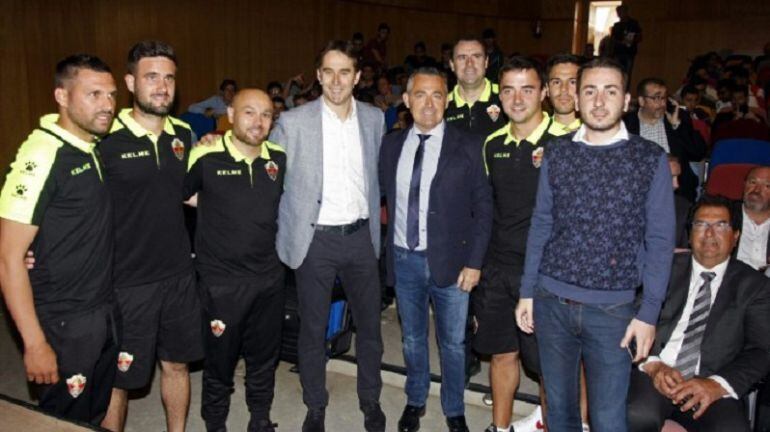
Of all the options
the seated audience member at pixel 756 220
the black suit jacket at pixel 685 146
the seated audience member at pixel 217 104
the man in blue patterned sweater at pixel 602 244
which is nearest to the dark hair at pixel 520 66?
the man in blue patterned sweater at pixel 602 244

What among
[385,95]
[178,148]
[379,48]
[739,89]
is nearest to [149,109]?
[178,148]

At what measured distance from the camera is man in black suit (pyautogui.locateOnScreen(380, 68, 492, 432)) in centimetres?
317

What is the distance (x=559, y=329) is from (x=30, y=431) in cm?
185

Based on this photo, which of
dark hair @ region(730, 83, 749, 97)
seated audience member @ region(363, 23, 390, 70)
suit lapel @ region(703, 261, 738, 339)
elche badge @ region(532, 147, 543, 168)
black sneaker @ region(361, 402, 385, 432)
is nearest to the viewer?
suit lapel @ region(703, 261, 738, 339)

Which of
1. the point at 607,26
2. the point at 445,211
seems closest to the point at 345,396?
the point at 445,211

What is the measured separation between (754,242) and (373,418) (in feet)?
7.80

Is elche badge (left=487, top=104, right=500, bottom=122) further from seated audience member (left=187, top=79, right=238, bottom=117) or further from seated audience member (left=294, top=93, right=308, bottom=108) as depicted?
seated audience member (left=187, top=79, right=238, bottom=117)

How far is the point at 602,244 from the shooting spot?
241 centimetres

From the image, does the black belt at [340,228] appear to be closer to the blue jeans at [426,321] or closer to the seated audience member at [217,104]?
the blue jeans at [426,321]

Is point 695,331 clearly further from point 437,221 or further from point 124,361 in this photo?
point 124,361

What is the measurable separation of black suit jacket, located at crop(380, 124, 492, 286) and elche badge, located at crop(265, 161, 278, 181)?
736 millimetres

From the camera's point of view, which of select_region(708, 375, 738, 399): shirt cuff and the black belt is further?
the black belt

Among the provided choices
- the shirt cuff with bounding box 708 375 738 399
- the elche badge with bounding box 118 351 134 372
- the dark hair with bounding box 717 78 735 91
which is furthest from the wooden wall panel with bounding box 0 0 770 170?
the shirt cuff with bounding box 708 375 738 399

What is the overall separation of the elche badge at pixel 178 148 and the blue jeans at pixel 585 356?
5.37 feet
